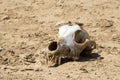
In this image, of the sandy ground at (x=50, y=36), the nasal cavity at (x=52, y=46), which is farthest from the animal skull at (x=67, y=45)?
the sandy ground at (x=50, y=36)

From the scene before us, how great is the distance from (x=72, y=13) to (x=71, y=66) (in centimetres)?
275

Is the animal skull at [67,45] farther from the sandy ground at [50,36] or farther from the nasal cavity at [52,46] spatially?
the sandy ground at [50,36]

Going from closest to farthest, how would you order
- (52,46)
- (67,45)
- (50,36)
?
(67,45) → (52,46) → (50,36)

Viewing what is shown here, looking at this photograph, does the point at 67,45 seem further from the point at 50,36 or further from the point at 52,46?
the point at 50,36

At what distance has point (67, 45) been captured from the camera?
21.7ft

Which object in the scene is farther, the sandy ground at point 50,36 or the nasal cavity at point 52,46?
the nasal cavity at point 52,46

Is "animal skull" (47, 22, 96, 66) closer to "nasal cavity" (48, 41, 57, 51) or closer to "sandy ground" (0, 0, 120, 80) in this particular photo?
"nasal cavity" (48, 41, 57, 51)

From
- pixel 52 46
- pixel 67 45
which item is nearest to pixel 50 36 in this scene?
pixel 52 46

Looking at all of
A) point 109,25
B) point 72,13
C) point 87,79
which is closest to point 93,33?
point 109,25

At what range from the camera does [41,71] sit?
249 inches

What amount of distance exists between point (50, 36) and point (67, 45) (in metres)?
1.31

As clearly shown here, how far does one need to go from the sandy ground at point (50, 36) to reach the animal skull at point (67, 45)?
12 centimetres

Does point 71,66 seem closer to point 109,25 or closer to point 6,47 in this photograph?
point 6,47

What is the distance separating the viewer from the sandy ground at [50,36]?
625 cm
